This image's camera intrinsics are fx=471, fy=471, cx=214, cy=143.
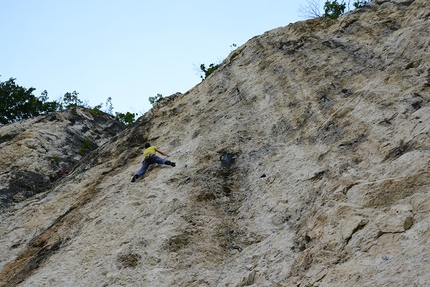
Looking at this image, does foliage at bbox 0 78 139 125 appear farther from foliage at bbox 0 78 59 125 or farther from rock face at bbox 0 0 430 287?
rock face at bbox 0 0 430 287

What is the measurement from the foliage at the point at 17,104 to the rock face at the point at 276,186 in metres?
12.9

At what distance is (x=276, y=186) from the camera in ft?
32.6

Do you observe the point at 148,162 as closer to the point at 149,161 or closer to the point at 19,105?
the point at 149,161

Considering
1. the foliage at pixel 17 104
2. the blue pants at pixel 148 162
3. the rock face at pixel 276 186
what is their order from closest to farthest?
the rock face at pixel 276 186, the blue pants at pixel 148 162, the foliage at pixel 17 104

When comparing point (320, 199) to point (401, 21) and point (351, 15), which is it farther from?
point (351, 15)

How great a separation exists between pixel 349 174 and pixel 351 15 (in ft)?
25.9

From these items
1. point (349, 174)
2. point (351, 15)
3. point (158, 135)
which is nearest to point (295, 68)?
point (351, 15)

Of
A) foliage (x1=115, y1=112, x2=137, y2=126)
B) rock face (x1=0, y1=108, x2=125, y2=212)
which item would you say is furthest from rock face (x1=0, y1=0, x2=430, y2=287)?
foliage (x1=115, y1=112, x2=137, y2=126)

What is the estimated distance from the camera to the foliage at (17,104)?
26266 mm

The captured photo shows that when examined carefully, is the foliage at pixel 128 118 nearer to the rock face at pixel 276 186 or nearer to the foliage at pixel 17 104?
the foliage at pixel 17 104

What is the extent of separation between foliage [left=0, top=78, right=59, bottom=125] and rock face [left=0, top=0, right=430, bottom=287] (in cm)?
1289

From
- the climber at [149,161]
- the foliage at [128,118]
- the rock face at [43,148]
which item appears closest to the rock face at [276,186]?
the climber at [149,161]

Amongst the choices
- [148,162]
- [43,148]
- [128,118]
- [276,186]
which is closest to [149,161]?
[148,162]

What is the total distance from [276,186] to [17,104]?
21.0m
